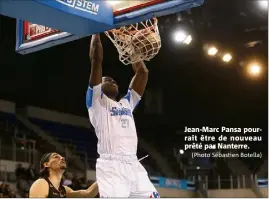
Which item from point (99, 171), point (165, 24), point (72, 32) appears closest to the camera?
point (72, 32)

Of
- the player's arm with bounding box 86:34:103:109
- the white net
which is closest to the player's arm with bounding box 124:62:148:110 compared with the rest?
the white net

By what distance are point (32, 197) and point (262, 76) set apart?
6755 millimetres

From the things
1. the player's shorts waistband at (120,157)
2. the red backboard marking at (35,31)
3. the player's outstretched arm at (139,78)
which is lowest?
the player's shorts waistband at (120,157)

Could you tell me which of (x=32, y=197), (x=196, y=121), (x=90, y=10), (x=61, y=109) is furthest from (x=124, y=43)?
(x=61, y=109)

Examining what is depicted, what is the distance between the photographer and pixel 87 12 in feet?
10.7

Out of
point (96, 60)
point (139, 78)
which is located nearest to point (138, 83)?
point (139, 78)

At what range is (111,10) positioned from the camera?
343 cm

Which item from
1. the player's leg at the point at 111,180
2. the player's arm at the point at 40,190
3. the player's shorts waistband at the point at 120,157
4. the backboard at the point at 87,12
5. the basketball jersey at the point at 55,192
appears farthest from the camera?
the player's shorts waistband at the point at 120,157

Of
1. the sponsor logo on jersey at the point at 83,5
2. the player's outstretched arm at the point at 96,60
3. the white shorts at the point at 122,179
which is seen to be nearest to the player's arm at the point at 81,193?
the white shorts at the point at 122,179

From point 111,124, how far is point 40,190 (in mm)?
753

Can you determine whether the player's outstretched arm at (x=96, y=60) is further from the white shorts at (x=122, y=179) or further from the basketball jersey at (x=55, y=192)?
the basketball jersey at (x=55, y=192)

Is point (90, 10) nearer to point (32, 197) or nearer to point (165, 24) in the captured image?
point (32, 197)

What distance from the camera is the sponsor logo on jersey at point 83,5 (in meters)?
3.18

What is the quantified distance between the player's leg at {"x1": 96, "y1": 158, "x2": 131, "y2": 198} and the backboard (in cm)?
98
